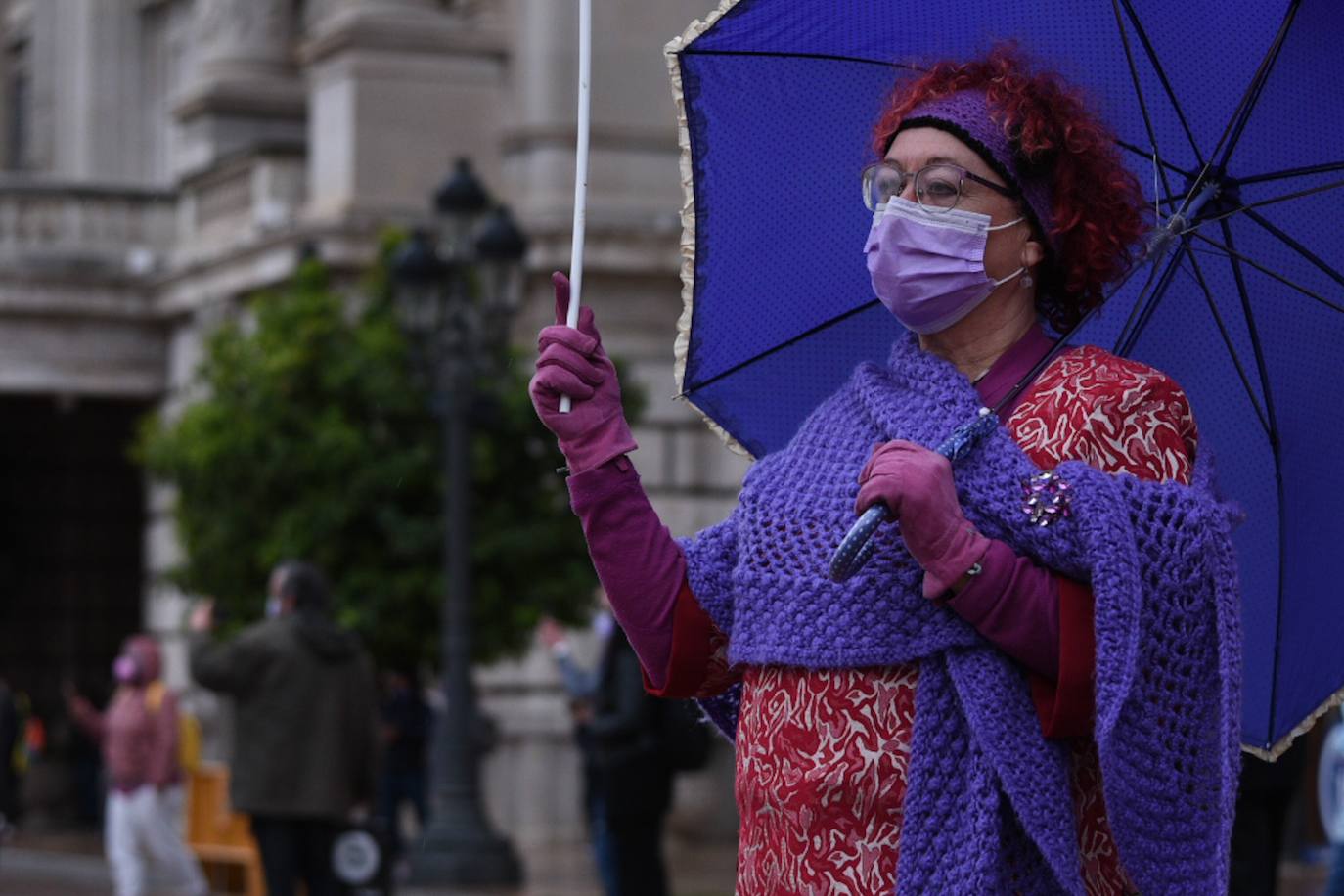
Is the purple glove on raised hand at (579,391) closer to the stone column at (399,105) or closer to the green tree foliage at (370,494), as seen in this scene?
the green tree foliage at (370,494)

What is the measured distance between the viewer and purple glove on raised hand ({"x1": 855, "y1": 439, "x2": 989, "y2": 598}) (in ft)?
10.6

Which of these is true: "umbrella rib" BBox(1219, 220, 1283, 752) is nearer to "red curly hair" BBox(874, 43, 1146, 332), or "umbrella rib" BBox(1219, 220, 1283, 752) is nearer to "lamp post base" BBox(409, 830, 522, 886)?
"red curly hair" BBox(874, 43, 1146, 332)

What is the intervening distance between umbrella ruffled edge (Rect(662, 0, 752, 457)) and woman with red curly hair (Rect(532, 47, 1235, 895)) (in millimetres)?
475

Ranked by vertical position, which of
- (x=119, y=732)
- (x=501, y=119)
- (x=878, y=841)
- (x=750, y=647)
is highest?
(x=501, y=119)

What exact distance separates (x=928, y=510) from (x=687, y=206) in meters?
1.10

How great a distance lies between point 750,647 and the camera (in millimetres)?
3582

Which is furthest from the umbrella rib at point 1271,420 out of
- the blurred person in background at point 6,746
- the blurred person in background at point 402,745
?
the blurred person in background at point 6,746

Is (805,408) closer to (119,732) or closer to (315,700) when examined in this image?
(315,700)

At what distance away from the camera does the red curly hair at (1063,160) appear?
355 centimetres

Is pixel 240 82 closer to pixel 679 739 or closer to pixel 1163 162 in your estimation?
pixel 679 739

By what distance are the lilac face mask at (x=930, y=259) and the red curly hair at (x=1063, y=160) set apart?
9 cm

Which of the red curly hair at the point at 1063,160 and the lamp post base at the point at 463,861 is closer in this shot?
the red curly hair at the point at 1063,160

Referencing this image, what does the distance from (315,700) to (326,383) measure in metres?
7.39

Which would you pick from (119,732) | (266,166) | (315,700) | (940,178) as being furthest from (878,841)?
(266,166)
